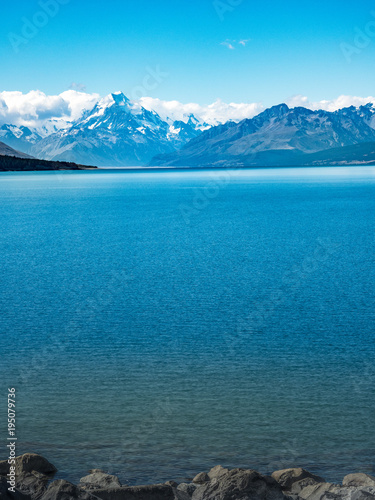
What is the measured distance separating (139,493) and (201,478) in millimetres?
2361

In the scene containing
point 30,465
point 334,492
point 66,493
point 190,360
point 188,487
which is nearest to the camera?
point 66,493

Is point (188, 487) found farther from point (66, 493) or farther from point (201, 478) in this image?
point (66, 493)

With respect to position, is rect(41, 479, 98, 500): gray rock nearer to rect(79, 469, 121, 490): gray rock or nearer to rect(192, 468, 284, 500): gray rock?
rect(79, 469, 121, 490): gray rock

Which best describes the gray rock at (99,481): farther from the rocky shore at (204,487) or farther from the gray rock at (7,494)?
the gray rock at (7,494)

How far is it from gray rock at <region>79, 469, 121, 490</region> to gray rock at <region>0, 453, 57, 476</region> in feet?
4.15

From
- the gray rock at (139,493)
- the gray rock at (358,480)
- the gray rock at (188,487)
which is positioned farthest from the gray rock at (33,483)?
the gray rock at (358,480)

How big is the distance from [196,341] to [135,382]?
20.0ft

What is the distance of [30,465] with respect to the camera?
605 inches

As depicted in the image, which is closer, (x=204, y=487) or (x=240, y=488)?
(x=240, y=488)

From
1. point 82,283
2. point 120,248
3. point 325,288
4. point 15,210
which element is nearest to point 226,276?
point 325,288

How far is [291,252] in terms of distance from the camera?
58000mm

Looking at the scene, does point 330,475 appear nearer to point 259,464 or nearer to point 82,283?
point 259,464

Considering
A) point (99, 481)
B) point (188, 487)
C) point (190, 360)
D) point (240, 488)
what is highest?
point (240, 488)

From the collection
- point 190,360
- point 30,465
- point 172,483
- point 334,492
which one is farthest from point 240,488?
point 190,360
